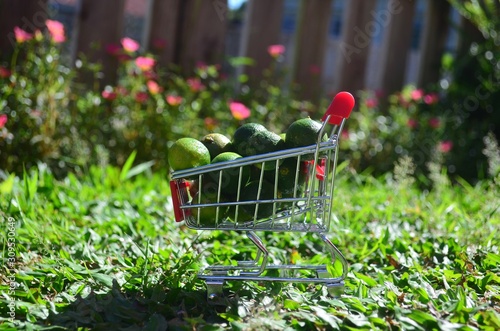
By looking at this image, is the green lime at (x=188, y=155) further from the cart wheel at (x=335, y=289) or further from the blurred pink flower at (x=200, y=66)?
the blurred pink flower at (x=200, y=66)

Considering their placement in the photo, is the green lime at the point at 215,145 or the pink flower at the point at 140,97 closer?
the green lime at the point at 215,145

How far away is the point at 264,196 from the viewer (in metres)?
2.11

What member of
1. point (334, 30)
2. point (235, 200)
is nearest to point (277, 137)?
point (235, 200)

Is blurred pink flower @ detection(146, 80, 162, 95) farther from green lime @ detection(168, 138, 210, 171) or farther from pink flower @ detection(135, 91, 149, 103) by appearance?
green lime @ detection(168, 138, 210, 171)

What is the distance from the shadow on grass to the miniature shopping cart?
8 centimetres

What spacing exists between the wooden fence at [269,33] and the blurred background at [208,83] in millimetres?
11

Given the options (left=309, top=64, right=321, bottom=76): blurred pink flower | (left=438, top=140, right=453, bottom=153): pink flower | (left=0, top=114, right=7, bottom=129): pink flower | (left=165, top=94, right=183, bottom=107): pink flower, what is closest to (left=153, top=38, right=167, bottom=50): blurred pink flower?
(left=165, top=94, right=183, bottom=107): pink flower

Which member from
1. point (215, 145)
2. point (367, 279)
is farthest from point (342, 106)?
point (367, 279)

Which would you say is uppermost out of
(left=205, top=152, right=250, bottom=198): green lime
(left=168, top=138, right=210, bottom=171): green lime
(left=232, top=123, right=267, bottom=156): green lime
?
(left=232, top=123, right=267, bottom=156): green lime

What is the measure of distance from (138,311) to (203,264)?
0.55 meters

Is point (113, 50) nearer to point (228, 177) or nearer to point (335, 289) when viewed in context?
point (228, 177)

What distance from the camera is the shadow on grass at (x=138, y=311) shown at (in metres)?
1.88

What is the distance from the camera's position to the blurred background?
4094 mm

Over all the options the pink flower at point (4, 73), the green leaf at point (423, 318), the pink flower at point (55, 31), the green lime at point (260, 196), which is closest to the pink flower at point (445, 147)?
the pink flower at point (55, 31)
